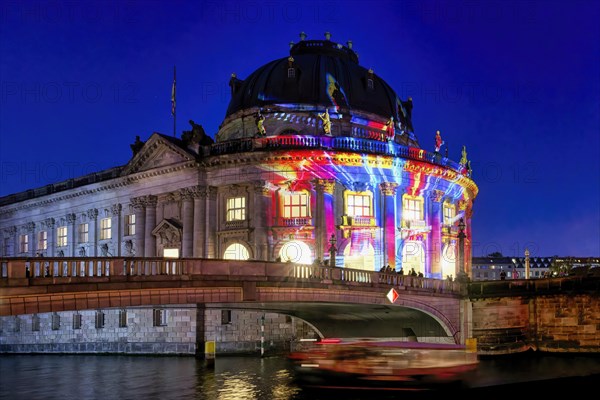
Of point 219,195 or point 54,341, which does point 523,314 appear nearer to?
point 219,195

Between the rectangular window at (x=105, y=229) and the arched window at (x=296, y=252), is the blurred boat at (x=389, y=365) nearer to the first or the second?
the arched window at (x=296, y=252)

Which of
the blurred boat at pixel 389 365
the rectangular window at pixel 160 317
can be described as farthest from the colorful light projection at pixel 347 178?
the blurred boat at pixel 389 365

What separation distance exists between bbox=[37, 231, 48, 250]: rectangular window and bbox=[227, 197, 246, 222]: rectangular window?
91.7 ft

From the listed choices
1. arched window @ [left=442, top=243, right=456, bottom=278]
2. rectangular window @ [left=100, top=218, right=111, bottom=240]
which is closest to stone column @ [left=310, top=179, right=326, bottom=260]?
arched window @ [left=442, top=243, right=456, bottom=278]

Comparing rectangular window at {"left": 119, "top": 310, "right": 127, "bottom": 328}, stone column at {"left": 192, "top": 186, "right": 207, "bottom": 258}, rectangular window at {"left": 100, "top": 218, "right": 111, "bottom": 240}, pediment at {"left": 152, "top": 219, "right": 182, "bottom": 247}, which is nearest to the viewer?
stone column at {"left": 192, "top": 186, "right": 207, "bottom": 258}

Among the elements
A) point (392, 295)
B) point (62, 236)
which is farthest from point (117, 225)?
point (392, 295)

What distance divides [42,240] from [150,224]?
2105cm

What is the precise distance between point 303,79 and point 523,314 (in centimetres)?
2884

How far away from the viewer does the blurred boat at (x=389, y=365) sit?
2962 centimetres

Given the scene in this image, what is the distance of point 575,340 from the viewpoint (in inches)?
2095

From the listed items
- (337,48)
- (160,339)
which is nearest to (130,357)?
(160,339)

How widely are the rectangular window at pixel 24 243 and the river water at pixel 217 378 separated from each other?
30.5 m

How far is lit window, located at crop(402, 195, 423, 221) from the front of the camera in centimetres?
6378

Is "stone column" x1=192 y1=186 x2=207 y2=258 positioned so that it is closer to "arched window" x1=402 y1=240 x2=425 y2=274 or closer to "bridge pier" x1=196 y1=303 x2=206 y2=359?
"bridge pier" x1=196 y1=303 x2=206 y2=359
